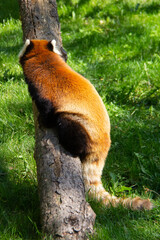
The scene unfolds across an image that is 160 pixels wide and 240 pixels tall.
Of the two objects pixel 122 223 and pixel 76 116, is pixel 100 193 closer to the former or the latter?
pixel 122 223

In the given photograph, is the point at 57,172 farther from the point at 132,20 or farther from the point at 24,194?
the point at 132,20

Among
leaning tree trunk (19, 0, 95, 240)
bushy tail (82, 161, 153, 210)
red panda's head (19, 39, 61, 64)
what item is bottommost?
bushy tail (82, 161, 153, 210)

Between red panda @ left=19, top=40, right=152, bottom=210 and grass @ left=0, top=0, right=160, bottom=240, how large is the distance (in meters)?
0.27

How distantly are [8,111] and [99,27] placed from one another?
376 cm

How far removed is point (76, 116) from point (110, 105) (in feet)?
5.99

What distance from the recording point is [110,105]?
5.09 meters

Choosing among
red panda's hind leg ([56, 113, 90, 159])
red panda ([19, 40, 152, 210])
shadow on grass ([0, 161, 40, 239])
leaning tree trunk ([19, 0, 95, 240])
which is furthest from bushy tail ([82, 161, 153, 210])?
shadow on grass ([0, 161, 40, 239])

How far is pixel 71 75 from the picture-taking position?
3652 mm

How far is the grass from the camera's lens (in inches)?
120

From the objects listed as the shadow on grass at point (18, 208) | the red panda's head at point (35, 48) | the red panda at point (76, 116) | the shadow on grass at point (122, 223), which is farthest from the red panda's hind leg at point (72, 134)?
the red panda's head at point (35, 48)

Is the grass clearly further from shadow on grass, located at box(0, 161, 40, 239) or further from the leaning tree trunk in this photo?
the leaning tree trunk

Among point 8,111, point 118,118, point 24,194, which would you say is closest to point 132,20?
point 118,118

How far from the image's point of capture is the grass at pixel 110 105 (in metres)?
3.04

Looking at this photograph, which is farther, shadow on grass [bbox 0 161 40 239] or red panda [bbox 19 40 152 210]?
red panda [bbox 19 40 152 210]
